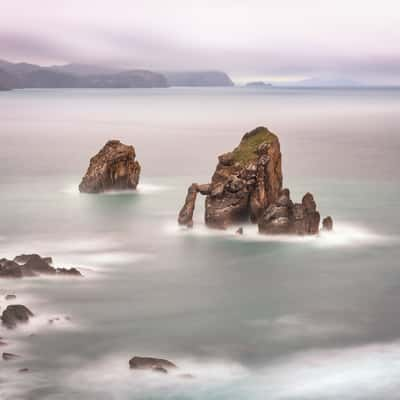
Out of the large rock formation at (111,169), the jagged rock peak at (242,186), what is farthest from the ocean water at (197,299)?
the jagged rock peak at (242,186)

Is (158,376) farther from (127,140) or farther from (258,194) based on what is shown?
(127,140)

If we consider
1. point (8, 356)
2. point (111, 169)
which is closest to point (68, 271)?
point (8, 356)

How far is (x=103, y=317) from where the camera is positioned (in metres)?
32.0

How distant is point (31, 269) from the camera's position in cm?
3675

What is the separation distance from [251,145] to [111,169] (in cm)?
1412

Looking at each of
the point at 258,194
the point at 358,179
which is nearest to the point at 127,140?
the point at 358,179

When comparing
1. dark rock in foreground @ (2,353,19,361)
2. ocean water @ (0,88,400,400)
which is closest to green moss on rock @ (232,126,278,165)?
ocean water @ (0,88,400,400)

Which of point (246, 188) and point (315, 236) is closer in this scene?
point (315, 236)

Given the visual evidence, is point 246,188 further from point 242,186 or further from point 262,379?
point 262,379

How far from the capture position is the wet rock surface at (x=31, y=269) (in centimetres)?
3606

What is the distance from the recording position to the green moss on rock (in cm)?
4607

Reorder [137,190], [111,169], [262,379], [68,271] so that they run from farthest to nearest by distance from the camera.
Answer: [137,190] → [111,169] → [68,271] → [262,379]

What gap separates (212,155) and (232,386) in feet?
231

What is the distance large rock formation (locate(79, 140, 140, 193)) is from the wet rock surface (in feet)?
65.1
